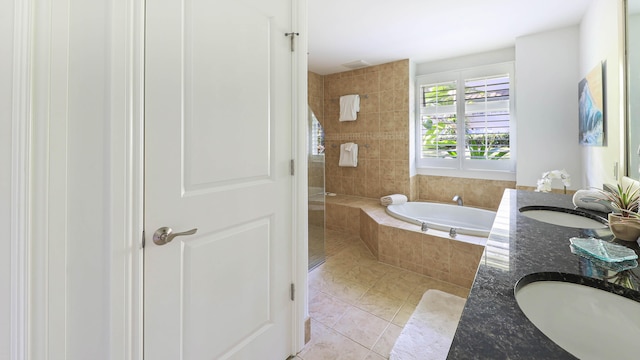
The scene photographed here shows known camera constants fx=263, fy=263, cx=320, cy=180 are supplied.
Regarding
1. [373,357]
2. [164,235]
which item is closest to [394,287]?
[373,357]

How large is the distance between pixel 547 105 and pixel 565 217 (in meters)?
2.12

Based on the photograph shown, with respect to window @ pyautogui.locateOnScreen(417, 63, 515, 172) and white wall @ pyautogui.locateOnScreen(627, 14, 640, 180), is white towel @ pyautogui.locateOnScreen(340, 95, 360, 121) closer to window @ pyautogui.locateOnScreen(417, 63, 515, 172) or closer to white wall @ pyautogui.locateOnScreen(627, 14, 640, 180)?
window @ pyautogui.locateOnScreen(417, 63, 515, 172)

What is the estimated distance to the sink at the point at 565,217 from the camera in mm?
1274

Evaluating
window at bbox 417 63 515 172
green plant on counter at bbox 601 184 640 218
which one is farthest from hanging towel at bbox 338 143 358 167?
green plant on counter at bbox 601 184 640 218

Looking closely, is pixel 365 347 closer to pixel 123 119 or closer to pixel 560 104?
pixel 123 119

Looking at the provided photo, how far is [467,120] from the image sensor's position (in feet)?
12.0

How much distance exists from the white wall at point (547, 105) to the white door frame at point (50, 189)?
3626 millimetres

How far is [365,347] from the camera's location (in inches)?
64.3

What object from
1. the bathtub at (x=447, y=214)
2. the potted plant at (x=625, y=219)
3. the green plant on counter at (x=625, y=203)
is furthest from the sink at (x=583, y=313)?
the bathtub at (x=447, y=214)

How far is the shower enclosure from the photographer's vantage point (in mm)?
2631

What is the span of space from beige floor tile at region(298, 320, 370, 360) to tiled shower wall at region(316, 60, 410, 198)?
8.78 ft

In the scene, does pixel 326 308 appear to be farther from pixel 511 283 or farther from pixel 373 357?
pixel 511 283

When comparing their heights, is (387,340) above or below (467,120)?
below

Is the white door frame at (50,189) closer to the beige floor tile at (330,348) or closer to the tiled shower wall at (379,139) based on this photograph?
the beige floor tile at (330,348)
